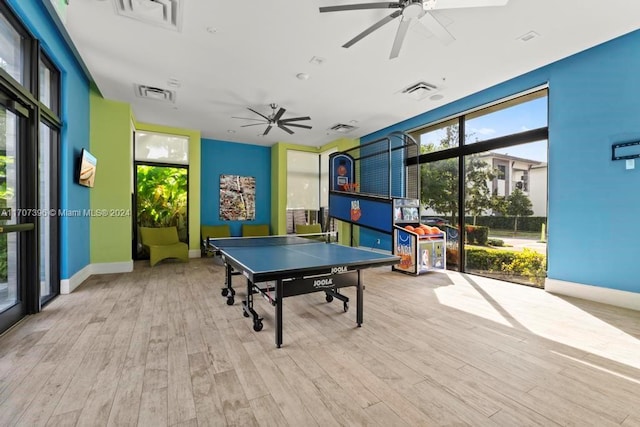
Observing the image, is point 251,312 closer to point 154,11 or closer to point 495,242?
point 154,11

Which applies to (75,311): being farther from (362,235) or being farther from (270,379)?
(362,235)

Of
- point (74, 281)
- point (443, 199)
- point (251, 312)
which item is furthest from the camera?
point (443, 199)

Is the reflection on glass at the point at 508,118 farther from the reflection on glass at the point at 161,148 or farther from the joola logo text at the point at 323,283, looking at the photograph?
the reflection on glass at the point at 161,148

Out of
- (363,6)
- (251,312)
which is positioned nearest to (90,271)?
(251,312)

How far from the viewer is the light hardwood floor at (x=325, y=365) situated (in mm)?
1602

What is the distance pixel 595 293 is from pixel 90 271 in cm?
799

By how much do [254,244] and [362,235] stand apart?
4.64m

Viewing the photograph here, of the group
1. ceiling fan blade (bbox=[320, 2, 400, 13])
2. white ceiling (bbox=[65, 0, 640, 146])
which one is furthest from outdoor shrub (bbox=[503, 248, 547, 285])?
ceiling fan blade (bbox=[320, 2, 400, 13])

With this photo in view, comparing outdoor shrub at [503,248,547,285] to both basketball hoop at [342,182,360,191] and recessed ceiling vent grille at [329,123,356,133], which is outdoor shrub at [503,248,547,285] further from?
recessed ceiling vent grille at [329,123,356,133]

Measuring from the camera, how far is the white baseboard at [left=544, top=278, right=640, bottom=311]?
3.36m

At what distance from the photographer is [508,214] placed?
15.9 ft

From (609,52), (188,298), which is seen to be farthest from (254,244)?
(609,52)

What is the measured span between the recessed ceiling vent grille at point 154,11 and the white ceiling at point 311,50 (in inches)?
3.2

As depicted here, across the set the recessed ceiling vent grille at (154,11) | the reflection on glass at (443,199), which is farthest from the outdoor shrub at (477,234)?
the recessed ceiling vent grille at (154,11)
